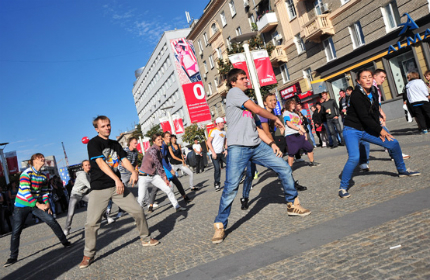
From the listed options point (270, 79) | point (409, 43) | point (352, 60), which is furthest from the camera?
point (352, 60)

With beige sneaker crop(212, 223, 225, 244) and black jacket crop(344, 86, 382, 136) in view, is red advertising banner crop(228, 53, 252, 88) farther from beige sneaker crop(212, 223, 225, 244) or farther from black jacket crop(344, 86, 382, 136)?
beige sneaker crop(212, 223, 225, 244)

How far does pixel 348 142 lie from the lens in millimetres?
5547

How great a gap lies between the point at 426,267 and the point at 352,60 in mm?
21347

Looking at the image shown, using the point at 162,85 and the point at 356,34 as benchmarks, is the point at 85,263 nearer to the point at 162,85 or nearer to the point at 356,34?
the point at 356,34

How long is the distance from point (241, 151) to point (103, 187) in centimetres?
204

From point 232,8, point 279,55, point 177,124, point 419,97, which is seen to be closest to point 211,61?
point 232,8

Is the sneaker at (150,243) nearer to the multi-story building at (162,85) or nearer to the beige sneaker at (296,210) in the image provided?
the beige sneaker at (296,210)

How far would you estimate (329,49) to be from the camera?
24312 millimetres

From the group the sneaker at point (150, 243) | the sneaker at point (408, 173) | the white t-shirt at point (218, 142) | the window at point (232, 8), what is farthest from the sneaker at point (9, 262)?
the window at point (232, 8)

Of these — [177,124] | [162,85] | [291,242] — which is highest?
[162,85]

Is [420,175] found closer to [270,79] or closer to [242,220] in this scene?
[242,220]

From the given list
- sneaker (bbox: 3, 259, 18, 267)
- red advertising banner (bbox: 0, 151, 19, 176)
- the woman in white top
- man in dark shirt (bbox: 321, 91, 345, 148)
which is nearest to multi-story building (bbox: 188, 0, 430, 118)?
man in dark shirt (bbox: 321, 91, 345, 148)

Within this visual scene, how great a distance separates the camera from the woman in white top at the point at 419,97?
372 inches

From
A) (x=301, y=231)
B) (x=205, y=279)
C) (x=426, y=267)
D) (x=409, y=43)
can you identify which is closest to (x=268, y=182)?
(x=301, y=231)
